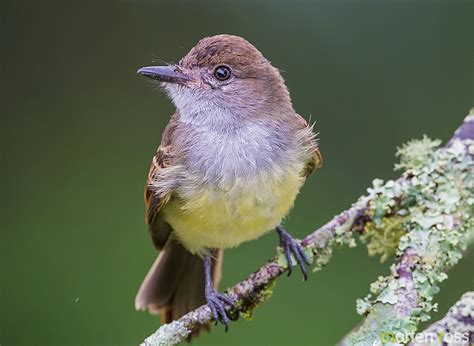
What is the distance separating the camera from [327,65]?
5.65 meters

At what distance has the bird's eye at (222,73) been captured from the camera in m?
4.02

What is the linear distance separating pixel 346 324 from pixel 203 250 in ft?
4.43

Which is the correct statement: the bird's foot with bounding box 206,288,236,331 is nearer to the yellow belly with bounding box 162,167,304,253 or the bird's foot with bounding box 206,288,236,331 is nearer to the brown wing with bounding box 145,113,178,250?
the yellow belly with bounding box 162,167,304,253

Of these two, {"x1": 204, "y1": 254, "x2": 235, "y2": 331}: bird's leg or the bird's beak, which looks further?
the bird's beak

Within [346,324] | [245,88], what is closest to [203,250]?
[245,88]

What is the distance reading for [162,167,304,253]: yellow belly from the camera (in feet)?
12.2

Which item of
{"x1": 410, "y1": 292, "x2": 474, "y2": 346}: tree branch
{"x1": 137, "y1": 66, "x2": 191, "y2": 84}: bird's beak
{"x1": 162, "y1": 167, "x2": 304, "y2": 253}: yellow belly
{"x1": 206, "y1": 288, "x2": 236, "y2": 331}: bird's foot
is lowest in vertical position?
{"x1": 206, "y1": 288, "x2": 236, "y2": 331}: bird's foot

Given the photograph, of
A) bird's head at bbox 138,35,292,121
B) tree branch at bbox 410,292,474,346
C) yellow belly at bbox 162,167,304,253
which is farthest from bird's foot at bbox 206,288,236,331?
tree branch at bbox 410,292,474,346

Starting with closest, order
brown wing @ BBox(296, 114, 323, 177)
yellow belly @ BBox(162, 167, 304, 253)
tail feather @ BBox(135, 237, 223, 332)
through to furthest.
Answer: yellow belly @ BBox(162, 167, 304, 253) → brown wing @ BBox(296, 114, 323, 177) → tail feather @ BBox(135, 237, 223, 332)

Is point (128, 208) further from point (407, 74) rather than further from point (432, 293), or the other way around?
point (432, 293)

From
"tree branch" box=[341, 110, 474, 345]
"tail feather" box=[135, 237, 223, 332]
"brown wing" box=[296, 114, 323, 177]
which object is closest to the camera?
"tree branch" box=[341, 110, 474, 345]

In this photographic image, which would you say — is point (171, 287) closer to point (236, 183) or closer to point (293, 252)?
point (293, 252)

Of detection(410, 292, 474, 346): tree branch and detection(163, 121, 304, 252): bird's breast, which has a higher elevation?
detection(163, 121, 304, 252): bird's breast

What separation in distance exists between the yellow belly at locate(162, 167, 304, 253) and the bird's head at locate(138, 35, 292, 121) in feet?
1.33
